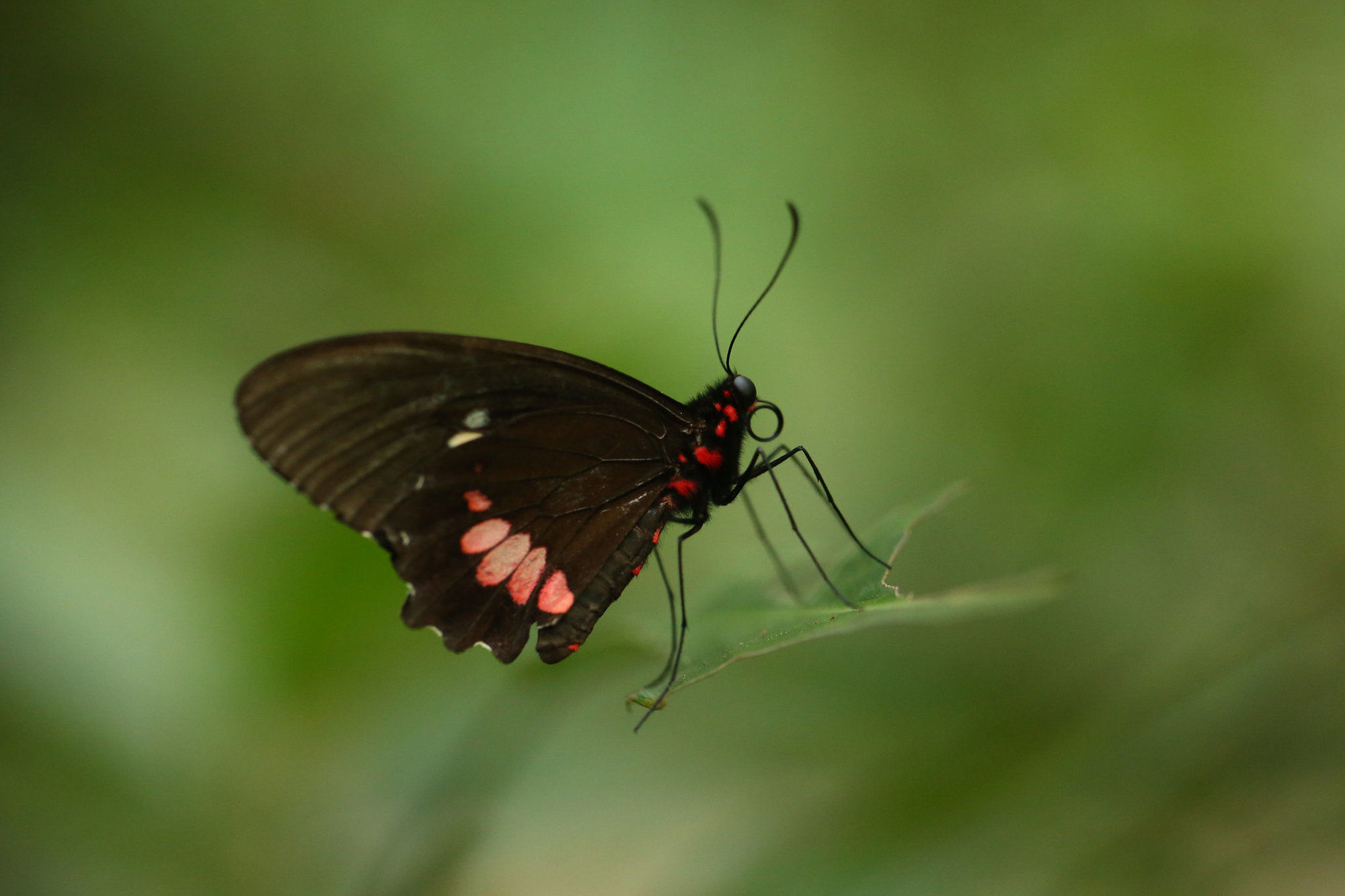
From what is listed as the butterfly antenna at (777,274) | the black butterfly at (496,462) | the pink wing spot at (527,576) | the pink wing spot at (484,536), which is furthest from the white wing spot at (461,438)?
the butterfly antenna at (777,274)

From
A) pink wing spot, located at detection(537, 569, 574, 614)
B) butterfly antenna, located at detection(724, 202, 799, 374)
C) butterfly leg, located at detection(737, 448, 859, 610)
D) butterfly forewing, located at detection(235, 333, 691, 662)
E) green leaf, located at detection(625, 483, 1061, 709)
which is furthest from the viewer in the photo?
butterfly antenna, located at detection(724, 202, 799, 374)

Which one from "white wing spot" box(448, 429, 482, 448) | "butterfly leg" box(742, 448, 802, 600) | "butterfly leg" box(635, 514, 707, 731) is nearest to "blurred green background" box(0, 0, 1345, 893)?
"butterfly leg" box(635, 514, 707, 731)

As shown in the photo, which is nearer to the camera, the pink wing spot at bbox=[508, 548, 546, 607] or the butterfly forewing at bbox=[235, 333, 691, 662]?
the butterfly forewing at bbox=[235, 333, 691, 662]

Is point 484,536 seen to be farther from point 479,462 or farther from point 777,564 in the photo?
point 777,564

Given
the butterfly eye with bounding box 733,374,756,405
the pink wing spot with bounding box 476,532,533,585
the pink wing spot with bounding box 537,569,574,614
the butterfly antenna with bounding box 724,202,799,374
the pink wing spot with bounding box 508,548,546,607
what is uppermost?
the butterfly antenna with bounding box 724,202,799,374

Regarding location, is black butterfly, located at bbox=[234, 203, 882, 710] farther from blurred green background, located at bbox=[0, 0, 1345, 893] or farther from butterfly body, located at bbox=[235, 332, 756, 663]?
blurred green background, located at bbox=[0, 0, 1345, 893]

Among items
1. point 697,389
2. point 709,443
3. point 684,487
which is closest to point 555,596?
point 684,487

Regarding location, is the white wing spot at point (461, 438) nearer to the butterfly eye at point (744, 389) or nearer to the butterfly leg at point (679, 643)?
the butterfly leg at point (679, 643)
